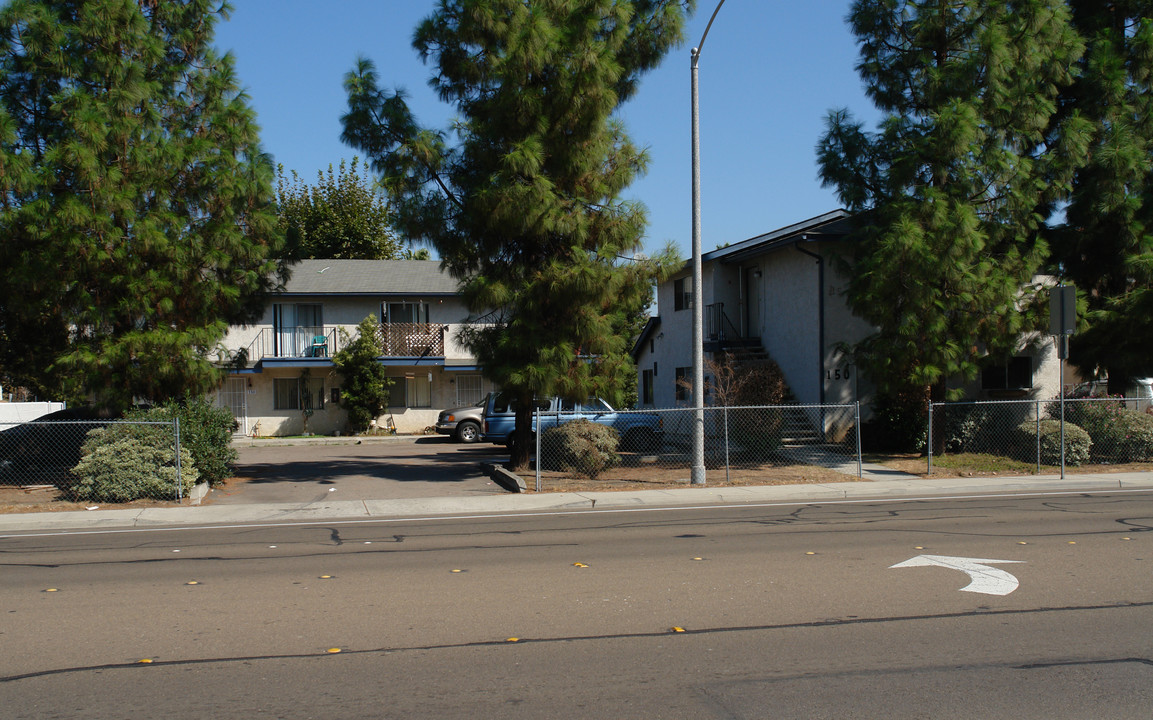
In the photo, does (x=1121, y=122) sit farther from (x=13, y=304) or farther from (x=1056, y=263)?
(x=13, y=304)

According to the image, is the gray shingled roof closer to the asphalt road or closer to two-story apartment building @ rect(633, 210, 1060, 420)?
two-story apartment building @ rect(633, 210, 1060, 420)

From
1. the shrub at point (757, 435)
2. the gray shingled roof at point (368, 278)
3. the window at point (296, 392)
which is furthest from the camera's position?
the gray shingled roof at point (368, 278)

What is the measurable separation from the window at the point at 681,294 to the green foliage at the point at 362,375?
428 inches

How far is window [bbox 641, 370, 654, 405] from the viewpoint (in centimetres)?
3066

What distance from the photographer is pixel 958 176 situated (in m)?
17.8

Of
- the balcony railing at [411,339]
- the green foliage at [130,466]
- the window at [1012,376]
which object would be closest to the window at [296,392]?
the balcony railing at [411,339]

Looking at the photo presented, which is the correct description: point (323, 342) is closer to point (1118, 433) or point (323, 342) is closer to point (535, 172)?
point (535, 172)

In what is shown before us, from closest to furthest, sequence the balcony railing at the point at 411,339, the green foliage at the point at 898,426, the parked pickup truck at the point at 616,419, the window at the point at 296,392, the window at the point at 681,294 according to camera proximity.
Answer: the green foliage at the point at 898,426
the parked pickup truck at the point at 616,419
the window at the point at 681,294
the balcony railing at the point at 411,339
the window at the point at 296,392

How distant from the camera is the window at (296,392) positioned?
3272cm

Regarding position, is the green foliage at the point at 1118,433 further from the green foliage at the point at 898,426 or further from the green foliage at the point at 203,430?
the green foliage at the point at 203,430

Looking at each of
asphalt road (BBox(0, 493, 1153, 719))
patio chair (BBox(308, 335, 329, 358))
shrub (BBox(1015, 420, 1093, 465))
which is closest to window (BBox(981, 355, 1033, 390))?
shrub (BBox(1015, 420, 1093, 465))

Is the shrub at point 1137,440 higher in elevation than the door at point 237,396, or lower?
lower

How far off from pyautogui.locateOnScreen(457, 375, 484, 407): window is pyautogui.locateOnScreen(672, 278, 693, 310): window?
981 centimetres

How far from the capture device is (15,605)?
7.48 meters
